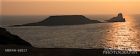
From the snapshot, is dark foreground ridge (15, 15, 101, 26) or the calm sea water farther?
dark foreground ridge (15, 15, 101, 26)

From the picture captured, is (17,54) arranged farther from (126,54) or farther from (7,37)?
(7,37)

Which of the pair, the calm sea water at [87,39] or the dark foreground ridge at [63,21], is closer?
the calm sea water at [87,39]

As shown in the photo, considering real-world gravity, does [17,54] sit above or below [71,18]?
above

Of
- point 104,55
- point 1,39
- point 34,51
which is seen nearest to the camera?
point 104,55

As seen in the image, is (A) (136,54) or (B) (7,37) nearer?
(A) (136,54)

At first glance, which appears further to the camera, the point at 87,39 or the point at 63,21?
the point at 63,21

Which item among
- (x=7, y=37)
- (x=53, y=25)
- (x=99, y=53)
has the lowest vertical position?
(x=53, y=25)

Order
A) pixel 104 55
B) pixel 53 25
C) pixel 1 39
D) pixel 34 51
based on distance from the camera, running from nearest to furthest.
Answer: pixel 104 55, pixel 34 51, pixel 1 39, pixel 53 25

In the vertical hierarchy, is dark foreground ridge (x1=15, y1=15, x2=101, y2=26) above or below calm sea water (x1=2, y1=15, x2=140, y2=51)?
below

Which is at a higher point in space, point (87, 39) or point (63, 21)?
point (87, 39)

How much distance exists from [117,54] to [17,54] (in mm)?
6788

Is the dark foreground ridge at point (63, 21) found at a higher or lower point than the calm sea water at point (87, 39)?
lower

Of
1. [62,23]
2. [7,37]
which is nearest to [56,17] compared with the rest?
[62,23]

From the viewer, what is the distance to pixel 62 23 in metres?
145
